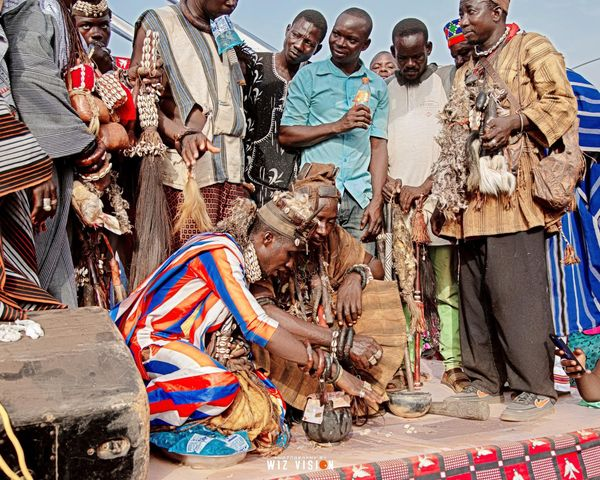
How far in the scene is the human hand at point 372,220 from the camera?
4398mm

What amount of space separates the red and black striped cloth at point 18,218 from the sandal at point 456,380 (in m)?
2.58

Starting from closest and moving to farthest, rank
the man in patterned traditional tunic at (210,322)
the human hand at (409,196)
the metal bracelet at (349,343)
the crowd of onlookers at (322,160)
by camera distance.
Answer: the man in patterned traditional tunic at (210,322) → the crowd of onlookers at (322,160) → the metal bracelet at (349,343) → the human hand at (409,196)

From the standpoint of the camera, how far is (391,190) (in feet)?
14.8

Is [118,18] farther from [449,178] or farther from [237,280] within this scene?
[237,280]

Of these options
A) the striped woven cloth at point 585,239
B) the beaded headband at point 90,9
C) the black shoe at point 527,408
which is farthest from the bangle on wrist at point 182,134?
the striped woven cloth at point 585,239

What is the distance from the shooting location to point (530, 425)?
3.74 meters

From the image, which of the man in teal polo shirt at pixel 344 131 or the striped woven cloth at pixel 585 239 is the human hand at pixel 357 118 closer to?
the man in teal polo shirt at pixel 344 131

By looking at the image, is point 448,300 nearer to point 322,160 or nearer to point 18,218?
point 322,160

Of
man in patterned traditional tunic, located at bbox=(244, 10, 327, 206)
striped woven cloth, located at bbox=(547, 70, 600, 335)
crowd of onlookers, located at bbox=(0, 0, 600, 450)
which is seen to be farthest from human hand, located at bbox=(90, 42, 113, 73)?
striped woven cloth, located at bbox=(547, 70, 600, 335)

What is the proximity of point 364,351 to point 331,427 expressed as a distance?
409mm

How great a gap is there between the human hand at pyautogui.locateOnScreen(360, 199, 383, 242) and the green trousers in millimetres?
604

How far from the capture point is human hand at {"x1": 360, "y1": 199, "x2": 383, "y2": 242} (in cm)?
440

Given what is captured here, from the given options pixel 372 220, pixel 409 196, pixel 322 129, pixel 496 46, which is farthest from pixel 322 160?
pixel 496 46

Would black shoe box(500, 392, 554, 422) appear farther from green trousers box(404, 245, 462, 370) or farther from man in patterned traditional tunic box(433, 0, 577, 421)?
green trousers box(404, 245, 462, 370)
